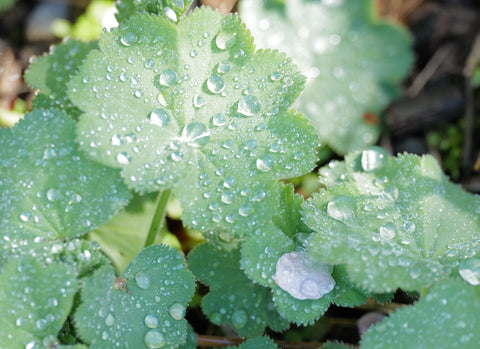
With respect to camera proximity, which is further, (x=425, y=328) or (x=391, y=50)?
(x=391, y=50)

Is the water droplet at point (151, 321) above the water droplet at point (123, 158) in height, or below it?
below

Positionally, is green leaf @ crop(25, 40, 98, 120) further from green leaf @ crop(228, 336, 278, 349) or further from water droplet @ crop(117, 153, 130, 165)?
green leaf @ crop(228, 336, 278, 349)

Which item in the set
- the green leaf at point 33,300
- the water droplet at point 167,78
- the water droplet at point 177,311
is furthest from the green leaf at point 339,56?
the green leaf at point 33,300

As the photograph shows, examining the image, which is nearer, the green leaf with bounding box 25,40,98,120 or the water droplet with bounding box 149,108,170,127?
the water droplet with bounding box 149,108,170,127

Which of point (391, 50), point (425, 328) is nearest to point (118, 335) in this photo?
point (425, 328)

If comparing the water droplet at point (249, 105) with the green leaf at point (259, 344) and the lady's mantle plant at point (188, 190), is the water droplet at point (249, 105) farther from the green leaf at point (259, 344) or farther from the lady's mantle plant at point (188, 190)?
the green leaf at point (259, 344)

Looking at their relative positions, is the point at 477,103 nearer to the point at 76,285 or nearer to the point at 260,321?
the point at 260,321

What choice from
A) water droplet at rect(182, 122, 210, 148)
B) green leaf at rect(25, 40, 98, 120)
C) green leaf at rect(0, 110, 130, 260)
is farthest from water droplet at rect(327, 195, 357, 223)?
green leaf at rect(25, 40, 98, 120)
